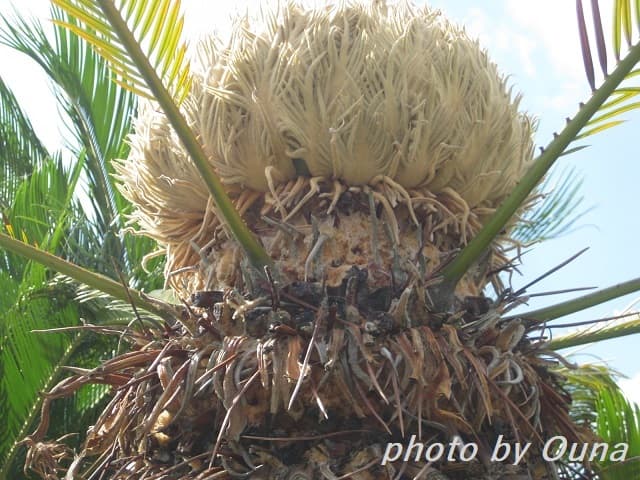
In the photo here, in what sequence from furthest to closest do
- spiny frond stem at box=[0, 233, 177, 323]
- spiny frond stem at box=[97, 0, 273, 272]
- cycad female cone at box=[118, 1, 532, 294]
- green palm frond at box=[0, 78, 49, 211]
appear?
1. green palm frond at box=[0, 78, 49, 211]
2. spiny frond stem at box=[0, 233, 177, 323]
3. cycad female cone at box=[118, 1, 532, 294]
4. spiny frond stem at box=[97, 0, 273, 272]

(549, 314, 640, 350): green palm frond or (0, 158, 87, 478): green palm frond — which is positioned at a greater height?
(549, 314, 640, 350): green palm frond

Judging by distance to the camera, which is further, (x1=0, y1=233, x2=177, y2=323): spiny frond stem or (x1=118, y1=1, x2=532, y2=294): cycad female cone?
(x1=0, y1=233, x2=177, y2=323): spiny frond stem

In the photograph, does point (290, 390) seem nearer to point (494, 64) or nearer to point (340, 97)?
point (340, 97)

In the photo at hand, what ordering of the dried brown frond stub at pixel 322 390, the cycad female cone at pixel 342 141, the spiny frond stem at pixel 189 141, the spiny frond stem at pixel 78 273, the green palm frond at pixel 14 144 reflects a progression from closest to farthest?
the dried brown frond stub at pixel 322 390 → the spiny frond stem at pixel 189 141 → the cycad female cone at pixel 342 141 → the spiny frond stem at pixel 78 273 → the green palm frond at pixel 14 144

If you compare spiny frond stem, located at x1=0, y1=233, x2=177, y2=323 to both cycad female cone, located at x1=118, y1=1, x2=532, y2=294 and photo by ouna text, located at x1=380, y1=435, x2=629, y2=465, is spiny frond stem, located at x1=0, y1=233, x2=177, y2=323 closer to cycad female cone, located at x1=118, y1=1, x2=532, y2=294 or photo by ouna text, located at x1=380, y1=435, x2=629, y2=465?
cycad female cone, located at x1=118, y1=1, x2=532, y2=294

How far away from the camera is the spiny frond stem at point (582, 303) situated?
2338 millimetres

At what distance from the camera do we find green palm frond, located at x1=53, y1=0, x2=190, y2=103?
2254 mm

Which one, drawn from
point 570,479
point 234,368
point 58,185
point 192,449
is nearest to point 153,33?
point 234,368

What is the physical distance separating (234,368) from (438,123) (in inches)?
30.7

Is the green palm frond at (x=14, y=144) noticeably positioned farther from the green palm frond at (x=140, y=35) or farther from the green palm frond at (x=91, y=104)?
the green palm frond at (x=140, y=35)

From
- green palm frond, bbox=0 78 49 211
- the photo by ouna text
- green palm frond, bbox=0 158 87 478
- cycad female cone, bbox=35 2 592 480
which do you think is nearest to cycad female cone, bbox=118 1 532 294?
cycad female cone, bbox=35 2 592 480

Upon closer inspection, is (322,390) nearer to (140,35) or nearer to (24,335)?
(140,35)

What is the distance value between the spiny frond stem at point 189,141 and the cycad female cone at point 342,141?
0.10m

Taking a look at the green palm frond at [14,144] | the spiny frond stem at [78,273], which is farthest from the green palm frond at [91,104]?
the spiny frond stem at [78,273]
